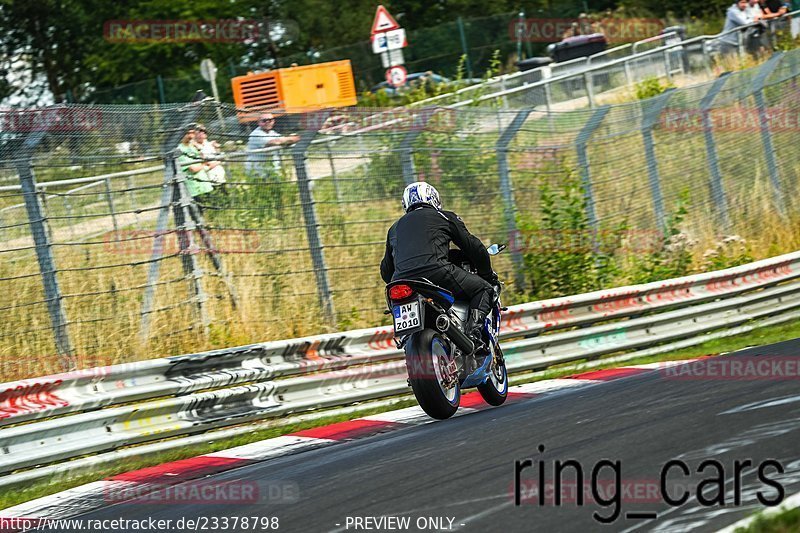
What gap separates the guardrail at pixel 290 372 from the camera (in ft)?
27.0

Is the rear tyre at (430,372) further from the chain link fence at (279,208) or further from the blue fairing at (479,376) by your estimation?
the chain link fence at (279,208)

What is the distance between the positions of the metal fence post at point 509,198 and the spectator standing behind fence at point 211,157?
158 inches

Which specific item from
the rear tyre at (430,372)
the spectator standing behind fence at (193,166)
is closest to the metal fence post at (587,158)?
the spectator standing behind fence at (193,166)

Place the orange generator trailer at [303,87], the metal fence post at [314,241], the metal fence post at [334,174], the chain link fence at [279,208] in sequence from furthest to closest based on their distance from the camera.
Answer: the orange generator trailer at [303,87] < the metal fence post at [334,174] < the metal fence post at [314,241] < the chain link fence at [279,208]

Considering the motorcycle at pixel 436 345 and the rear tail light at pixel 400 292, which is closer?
the motorcycle at pixel 436 345

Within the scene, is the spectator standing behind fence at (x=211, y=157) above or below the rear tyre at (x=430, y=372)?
above

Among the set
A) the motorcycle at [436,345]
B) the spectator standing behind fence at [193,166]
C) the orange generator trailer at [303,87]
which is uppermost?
the orange generator trailer at [303,87]

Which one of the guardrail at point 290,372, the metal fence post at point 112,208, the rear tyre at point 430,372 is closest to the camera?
the guardrail at point 290,372

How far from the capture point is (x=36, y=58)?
4694 cm

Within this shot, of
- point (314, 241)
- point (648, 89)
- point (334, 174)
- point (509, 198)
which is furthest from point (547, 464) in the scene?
point (648, 89)

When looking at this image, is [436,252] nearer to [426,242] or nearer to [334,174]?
[426,242]

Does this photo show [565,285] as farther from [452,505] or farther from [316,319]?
[452,505]

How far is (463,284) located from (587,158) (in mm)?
6765

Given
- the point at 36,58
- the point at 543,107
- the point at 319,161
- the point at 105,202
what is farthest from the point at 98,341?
the point at 36,58
